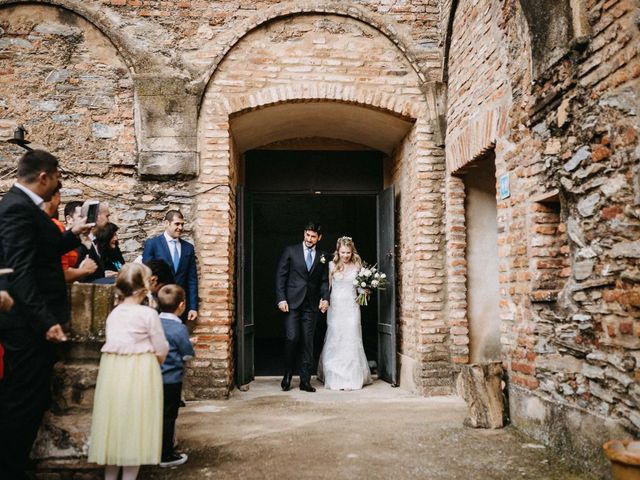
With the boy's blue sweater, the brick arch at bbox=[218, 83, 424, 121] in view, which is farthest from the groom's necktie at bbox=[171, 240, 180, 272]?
the boy's blue sweater

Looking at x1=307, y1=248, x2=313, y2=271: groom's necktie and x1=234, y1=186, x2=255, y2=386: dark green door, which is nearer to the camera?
x1=234, y1=186, x2=255, y2=386: dark green door

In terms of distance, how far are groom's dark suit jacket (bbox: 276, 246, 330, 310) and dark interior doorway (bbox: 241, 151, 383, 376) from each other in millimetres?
676

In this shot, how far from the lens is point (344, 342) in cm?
776

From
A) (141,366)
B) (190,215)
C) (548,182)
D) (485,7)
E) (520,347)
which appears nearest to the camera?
(141,366)

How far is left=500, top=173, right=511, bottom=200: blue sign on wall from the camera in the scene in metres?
5.32

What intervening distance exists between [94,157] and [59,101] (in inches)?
30.3

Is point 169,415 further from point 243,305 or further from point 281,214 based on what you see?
point 281,214

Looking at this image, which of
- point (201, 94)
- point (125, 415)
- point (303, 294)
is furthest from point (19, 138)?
point (125, 415)

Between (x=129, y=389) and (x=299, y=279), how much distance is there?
170 inches

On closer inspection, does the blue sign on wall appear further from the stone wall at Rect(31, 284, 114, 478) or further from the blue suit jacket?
the stone wall at Rect(31, 284, 114, 478)

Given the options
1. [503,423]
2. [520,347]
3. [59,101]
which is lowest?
[503,423]

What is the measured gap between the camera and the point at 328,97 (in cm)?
695

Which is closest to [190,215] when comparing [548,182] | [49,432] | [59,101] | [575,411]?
[59,101]

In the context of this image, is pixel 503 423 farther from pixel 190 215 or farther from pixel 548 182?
pixel 190 215
